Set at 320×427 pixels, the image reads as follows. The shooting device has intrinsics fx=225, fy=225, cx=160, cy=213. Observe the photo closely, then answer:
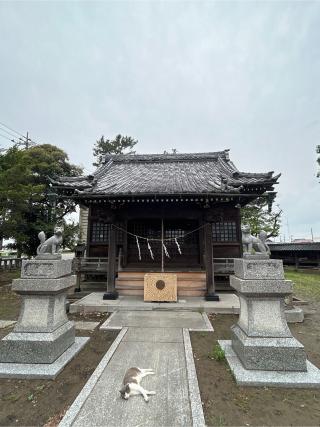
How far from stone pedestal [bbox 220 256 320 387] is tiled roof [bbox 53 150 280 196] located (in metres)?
4.45

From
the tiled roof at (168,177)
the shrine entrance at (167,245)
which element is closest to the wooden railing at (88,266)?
the shrine entrance at (167,245)

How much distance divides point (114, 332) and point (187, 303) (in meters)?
3.27

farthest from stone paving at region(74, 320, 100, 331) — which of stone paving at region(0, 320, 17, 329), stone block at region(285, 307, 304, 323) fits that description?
stone block at region(285, 307, 304, 323)

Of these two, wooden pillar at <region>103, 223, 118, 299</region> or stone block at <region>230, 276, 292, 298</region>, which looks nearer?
stone block at <region>230, 276, 292, 298</region>

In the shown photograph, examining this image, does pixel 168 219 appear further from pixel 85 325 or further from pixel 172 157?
pixel 172 157

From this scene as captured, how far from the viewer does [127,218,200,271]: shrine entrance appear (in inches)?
436

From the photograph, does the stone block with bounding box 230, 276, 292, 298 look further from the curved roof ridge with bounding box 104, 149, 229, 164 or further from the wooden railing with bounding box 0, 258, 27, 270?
the wooden railing with bounding box 0, 258, 27, 270

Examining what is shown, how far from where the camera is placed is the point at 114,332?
6.09 meters

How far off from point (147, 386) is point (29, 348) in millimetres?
2384

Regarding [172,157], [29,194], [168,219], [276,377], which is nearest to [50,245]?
[276,377]

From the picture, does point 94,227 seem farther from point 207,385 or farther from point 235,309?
point 207,385

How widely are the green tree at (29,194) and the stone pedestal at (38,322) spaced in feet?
21.1

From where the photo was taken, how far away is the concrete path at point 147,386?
294cm

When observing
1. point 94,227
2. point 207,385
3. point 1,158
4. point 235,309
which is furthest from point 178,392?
point 1,158
